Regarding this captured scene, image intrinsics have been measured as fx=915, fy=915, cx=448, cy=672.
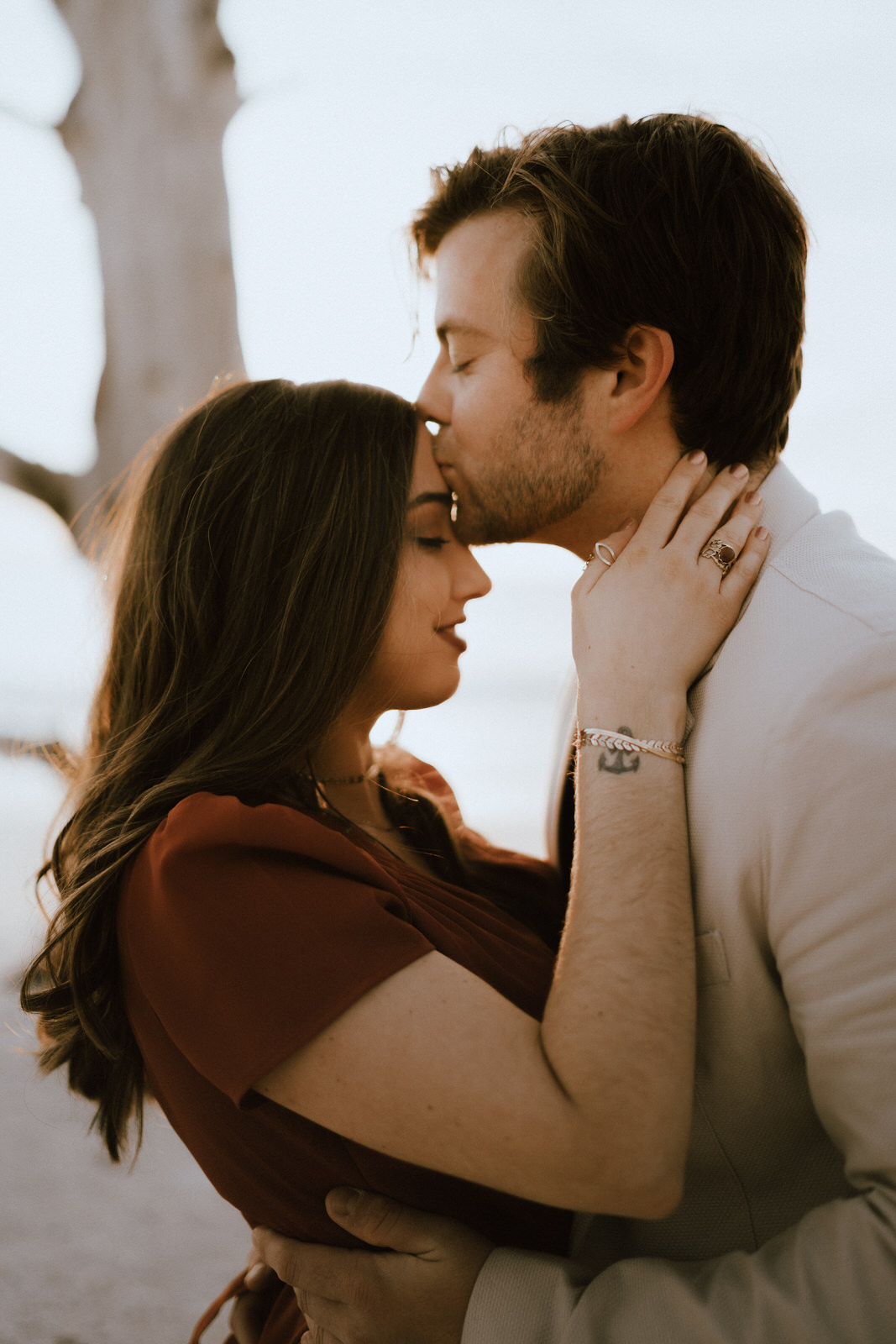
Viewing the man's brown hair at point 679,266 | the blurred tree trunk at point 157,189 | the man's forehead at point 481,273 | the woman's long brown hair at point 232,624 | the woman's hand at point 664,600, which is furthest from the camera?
the blurred tree trunk at point 157,189

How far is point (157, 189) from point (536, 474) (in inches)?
82.6

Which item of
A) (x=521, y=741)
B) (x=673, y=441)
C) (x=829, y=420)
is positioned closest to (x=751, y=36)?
(x=673, y=441)

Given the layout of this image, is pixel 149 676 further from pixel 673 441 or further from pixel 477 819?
pixel 477 819

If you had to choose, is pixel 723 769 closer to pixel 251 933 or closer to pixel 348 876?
pixel 348 876

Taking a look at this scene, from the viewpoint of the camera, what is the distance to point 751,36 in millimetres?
4266

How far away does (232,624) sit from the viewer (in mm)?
1320

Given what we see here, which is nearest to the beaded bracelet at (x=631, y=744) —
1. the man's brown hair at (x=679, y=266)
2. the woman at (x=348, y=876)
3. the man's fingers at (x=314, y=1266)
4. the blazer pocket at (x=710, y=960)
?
the woman at (x=348, y=876)

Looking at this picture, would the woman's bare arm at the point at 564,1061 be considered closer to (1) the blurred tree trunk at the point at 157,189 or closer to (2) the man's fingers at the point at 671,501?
(2) the man's fingers at the point at 671,501

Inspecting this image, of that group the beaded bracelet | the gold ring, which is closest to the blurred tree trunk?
the gold ring

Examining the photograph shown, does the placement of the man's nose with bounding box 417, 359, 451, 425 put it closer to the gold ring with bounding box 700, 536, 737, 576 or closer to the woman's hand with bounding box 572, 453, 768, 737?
the woman's hand with bounding box 572, 453, 768, 737

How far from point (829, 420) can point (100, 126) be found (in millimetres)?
10554

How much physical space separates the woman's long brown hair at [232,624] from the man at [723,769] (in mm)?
273

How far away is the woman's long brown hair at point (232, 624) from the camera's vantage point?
127 centimetres

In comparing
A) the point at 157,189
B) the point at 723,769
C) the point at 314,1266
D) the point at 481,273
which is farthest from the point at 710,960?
the point at 157,189
